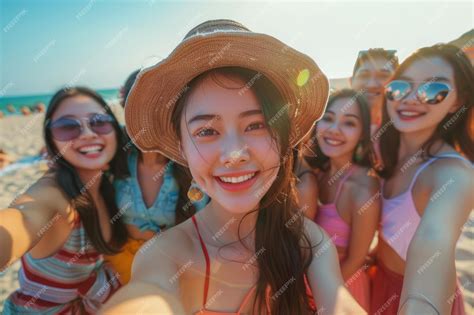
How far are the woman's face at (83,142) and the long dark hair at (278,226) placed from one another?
1.26 meters

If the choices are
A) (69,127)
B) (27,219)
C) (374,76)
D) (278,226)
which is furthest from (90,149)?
(374,76)

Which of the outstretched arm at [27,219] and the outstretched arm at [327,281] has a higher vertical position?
the outstretched arm at [27,219]

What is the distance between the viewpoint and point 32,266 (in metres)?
2.29

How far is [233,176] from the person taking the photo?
1.43m

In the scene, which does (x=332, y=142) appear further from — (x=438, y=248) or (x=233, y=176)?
(x=233, y=176)

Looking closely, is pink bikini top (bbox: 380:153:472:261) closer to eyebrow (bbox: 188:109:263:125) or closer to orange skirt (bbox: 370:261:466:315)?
orange skirt (bbox: 370:261:466:315)

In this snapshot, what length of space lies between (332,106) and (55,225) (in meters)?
2.54

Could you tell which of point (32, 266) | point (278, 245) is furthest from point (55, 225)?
Result: point (278, 245)

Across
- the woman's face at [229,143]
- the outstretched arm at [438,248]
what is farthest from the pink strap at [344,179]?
the woman's face at [229,143]

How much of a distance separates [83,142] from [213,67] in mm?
1584

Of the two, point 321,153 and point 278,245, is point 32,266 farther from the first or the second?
point 321,153

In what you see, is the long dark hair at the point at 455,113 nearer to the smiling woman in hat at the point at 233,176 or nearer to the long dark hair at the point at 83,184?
the smiling woman in hat at the point at 233,176

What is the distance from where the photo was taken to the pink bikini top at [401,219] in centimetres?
212

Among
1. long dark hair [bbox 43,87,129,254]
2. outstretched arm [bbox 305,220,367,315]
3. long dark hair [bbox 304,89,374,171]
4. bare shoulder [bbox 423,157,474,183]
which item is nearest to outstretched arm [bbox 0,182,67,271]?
long dark hair [bbox 43,87,129,254]
